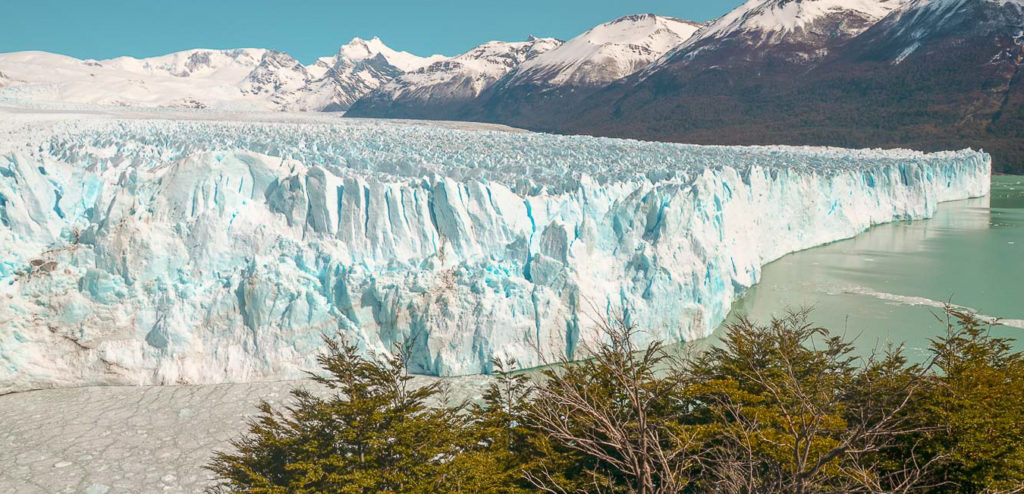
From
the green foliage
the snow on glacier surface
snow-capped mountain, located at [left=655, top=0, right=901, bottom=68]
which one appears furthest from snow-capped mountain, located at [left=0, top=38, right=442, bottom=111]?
snow-capped mountain, located at [left=655, top=0, right=901, bottom=68]

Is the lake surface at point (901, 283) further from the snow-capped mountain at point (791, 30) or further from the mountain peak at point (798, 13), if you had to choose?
the mountain peak at point (798, 13)

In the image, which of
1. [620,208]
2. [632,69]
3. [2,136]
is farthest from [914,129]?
[2,136]

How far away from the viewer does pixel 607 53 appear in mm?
79125

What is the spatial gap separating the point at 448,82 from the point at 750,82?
40582mm

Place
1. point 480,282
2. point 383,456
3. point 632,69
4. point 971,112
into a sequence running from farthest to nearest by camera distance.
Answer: point 632,69 < point 971,112 < point 480,282 < point 383,456

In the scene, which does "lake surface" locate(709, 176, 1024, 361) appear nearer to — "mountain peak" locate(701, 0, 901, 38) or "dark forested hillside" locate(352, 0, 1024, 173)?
"dark forested hillside" locate(352, 0, 1024, 173)

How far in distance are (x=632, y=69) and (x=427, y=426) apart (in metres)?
77.6


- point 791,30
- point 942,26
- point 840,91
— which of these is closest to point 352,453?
point 840,91

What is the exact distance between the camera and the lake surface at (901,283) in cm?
1200

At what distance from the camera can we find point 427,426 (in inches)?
219

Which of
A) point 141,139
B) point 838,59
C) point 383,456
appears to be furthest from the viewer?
point 838,59

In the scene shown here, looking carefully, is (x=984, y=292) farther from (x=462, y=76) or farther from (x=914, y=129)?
(x=462, y=76)

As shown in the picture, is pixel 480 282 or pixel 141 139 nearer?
pixel 480 282

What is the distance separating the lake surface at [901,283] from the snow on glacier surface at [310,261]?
176cm
